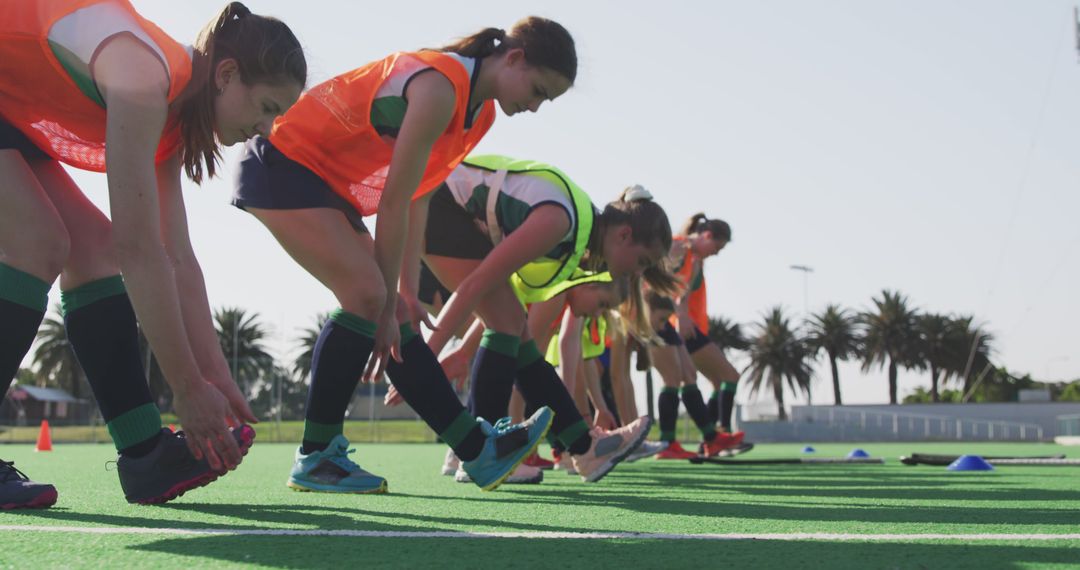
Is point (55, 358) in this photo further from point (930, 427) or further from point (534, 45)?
point (534, 45)

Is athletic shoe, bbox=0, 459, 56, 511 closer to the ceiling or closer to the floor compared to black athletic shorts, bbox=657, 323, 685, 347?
closer to the floor

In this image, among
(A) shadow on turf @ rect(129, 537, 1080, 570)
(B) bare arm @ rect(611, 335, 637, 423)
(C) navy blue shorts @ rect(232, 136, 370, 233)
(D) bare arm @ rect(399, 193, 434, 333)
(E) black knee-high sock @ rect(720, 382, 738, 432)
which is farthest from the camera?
(E) black knee-high sock @ rect(720, 382, 738, 432)

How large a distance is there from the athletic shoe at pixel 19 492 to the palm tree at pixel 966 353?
62702 millimetres

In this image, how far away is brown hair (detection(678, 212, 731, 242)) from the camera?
9242 millimetres

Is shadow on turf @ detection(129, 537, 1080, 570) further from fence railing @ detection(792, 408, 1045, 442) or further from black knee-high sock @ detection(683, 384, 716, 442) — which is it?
fence railing @ detection(792, 408, 1045, 442)

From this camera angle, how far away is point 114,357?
9.94ft

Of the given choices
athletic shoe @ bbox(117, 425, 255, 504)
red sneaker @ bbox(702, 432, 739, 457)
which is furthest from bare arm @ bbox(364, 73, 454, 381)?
red sneaker @ bbox(702, 432, 739, 457)

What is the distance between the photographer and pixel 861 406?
163 feet

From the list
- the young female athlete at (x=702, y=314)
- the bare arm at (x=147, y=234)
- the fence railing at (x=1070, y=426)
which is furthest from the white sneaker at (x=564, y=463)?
the fence railing at (x=1070, y=426)

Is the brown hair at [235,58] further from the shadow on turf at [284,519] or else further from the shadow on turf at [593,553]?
the shadow on turf at [593,553]

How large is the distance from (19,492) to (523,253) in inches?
86.0

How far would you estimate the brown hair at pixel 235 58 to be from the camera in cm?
284

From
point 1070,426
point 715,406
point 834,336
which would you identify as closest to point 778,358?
point 834,336

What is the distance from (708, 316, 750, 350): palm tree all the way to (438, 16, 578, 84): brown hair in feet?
197
